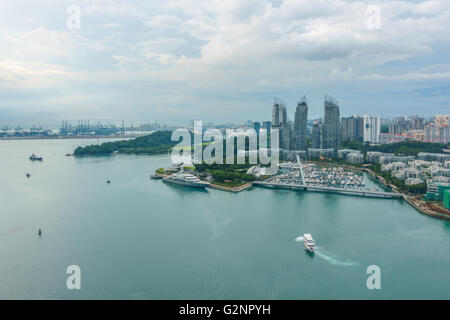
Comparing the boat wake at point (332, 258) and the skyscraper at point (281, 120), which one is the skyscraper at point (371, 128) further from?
the boat wake at point (332, 258)

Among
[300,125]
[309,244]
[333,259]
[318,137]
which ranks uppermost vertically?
[300,125]

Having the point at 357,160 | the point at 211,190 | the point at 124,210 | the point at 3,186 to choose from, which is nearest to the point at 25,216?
the point at 124,210

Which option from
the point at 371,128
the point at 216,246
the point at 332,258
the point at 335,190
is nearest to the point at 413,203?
the point at 335,190

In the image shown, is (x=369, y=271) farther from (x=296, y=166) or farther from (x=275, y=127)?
(x=275, y=127)

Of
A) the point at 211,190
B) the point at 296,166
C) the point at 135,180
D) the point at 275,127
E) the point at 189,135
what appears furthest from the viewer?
the point at 189,135

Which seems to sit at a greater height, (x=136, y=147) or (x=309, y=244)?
(x=136, y=147)

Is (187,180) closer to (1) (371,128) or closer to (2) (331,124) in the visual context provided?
(2) (331,124)
